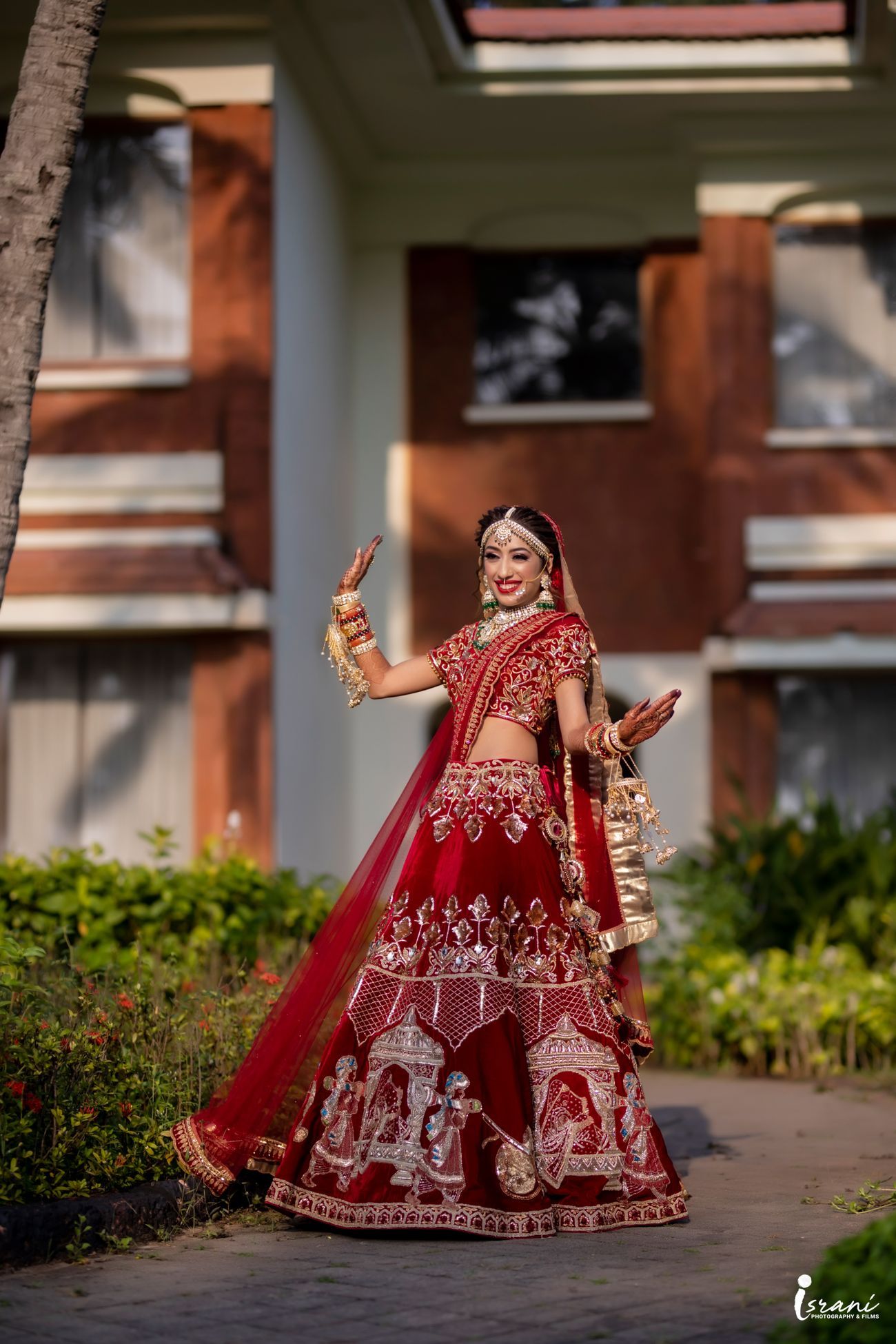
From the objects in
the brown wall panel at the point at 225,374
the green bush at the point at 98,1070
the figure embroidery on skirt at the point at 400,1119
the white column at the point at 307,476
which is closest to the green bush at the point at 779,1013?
the white column at the point at 307,476

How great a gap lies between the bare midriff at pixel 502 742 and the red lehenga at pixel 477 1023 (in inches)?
1.3

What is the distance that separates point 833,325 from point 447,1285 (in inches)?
415

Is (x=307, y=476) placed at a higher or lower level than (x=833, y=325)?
lower

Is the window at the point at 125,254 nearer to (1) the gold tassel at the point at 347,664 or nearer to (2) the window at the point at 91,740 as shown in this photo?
(2) the window at the point at 91,740

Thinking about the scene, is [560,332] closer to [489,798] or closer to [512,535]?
[512,535]

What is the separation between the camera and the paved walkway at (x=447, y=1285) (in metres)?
4.24

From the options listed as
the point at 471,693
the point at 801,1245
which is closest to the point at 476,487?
the point at 471,693

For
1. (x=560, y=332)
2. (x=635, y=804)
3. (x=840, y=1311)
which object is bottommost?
(x=840, y=1311)

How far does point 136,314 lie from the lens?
39.7 feet

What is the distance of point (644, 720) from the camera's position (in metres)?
→ 5.33

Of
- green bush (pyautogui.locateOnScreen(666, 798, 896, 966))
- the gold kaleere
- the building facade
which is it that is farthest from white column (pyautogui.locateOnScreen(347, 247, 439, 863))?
the gold kaleere

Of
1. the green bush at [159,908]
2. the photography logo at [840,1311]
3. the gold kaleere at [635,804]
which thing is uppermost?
the gold kaleere at [635,804]

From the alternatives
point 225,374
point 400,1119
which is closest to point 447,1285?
point 400,1119

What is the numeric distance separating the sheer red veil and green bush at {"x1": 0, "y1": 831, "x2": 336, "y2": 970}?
7.83 feet
